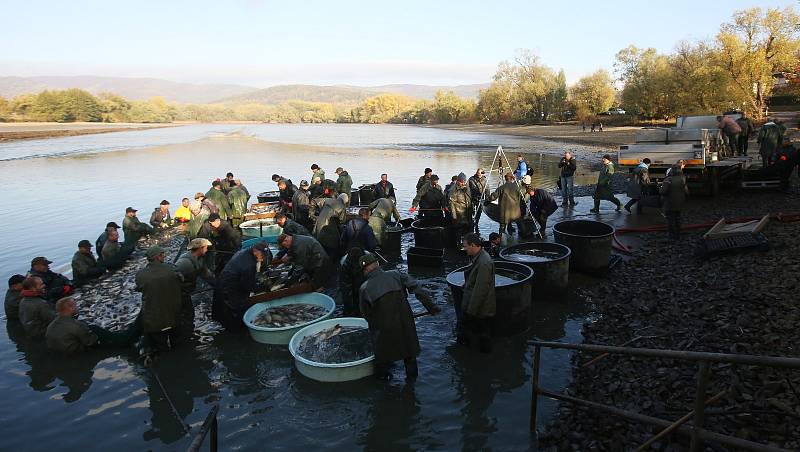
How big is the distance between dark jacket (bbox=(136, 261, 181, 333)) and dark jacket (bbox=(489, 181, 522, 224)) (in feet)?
24.1

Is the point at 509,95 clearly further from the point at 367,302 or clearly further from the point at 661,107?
the point at 367,302

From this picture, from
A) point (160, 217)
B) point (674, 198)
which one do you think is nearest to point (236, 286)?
point (674, 198)

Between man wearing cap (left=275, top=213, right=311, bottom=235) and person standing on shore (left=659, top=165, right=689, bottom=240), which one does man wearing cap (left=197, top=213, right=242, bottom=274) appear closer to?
man wearing cap (left=275, top=213, right=311, bottom=235)

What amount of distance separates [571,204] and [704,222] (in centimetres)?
503

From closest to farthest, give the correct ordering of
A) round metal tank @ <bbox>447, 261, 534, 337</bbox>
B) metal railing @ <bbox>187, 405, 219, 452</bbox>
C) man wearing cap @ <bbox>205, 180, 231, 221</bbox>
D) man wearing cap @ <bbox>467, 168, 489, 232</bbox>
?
1. metal railing @ <bbox>187, 405, 219, 452</bbox>
2. round metal tank @ <bbox>447, 261, 534, 337</bbox>
3. man wearing cap @ <bbox>205, 180, 231, 221</bbox>
4. man wearing cap @ <bbox>467, 168, 489, 232</bbox>

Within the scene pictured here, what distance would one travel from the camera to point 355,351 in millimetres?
6625

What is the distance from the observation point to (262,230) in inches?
520

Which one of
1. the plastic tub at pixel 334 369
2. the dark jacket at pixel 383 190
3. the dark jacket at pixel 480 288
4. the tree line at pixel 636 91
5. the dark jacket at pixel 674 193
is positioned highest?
the tree line at pixel 636 91

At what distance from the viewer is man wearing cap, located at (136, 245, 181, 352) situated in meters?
6.87

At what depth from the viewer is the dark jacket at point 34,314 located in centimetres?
755

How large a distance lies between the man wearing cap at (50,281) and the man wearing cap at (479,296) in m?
7.89

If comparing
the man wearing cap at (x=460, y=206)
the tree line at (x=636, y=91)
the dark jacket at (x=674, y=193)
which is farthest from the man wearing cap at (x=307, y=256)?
the tree line at (x=636, y=91)

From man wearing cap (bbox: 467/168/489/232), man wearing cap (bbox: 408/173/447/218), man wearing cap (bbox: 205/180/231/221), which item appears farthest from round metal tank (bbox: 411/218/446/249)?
man wearing cap (bbox: 205/180/231/221)

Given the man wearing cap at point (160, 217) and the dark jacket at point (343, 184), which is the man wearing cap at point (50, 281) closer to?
the man wearing cap at point (160, 217)
